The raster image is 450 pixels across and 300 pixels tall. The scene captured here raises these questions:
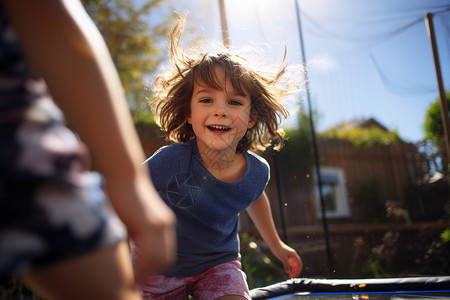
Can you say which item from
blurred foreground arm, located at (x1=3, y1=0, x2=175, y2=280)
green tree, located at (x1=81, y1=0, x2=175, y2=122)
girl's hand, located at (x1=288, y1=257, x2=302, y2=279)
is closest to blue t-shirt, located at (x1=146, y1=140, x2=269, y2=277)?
girl's hand, located at (x1=288, y1=257, x2=302, y2=279)

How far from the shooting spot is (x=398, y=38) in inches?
93.5

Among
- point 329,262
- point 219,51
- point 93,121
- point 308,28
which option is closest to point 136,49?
point 308,28

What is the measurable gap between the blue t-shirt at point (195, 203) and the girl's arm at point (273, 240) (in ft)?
0.48

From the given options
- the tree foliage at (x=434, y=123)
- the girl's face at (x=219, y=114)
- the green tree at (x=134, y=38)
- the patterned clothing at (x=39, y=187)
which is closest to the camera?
the patterned clothing at (x=39, y=187)

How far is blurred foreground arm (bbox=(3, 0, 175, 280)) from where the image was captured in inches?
13.7

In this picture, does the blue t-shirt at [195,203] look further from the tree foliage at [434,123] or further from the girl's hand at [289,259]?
the tree foliage at [434,123]

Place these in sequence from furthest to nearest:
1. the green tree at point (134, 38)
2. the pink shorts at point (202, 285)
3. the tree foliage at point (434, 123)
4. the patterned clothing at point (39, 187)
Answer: the green tree at point (134, 38) < the tree foliage at point (434, 123) < the pink shorts at point (202, 285) < the patterned clothing at point (39, 187)

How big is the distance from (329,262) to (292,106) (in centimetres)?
111

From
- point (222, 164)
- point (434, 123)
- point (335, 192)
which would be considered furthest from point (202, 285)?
point (335, 192)

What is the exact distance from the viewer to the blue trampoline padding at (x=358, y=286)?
4.41 ft

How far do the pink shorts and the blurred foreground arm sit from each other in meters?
0.71

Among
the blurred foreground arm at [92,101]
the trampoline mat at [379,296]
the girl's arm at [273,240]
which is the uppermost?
the blurred foreground arm at [92,101]

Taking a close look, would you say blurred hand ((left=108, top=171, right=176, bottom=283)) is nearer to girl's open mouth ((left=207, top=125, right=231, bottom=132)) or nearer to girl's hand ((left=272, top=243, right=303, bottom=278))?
girl's open mouth ((left=207, top=125, right=231, bottom=132))

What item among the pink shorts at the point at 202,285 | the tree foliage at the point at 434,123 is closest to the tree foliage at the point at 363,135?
the tree foliage at the point at 434,123
